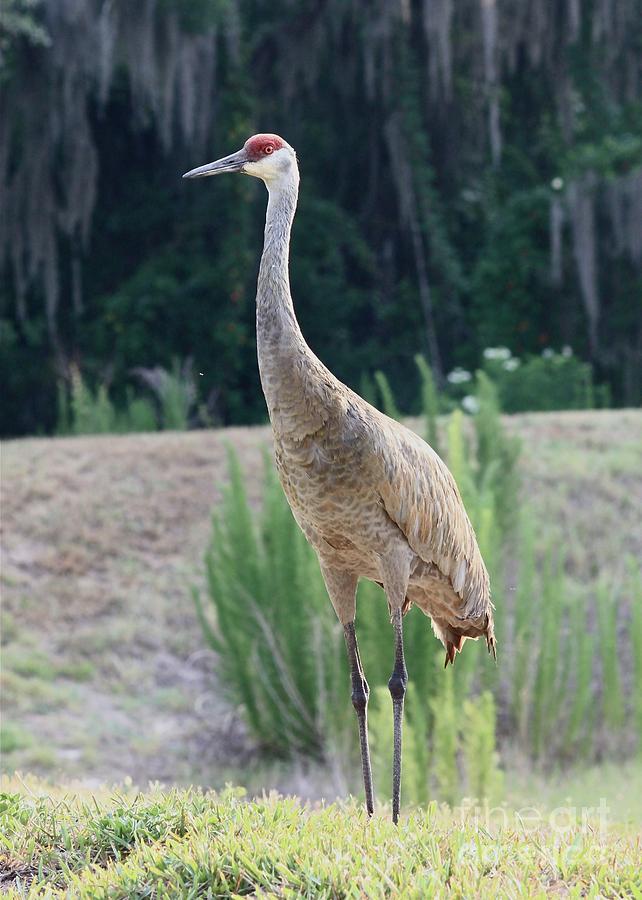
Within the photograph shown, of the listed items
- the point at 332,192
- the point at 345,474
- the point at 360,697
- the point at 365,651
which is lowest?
the point at 365,651

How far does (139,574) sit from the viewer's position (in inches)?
345

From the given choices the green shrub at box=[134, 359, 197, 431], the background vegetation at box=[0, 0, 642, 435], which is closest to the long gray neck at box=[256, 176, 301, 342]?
the green shrub at box=[134, 359, 197, 431]

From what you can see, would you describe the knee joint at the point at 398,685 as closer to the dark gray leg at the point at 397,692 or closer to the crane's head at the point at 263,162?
the dark gray leg at the point at 397,692

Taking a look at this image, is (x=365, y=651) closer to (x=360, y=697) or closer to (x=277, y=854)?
(x=360, y=697)

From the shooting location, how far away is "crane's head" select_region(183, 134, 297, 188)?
398 cm

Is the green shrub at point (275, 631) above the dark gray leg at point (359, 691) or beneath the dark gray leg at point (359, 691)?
beneath

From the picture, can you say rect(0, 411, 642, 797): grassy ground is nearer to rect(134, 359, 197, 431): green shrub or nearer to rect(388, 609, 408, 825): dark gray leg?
rect(134, 359, 197, 431): green shrub

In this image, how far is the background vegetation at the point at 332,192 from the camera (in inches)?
571

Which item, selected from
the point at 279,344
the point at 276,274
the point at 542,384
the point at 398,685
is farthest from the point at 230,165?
the point at 542,384

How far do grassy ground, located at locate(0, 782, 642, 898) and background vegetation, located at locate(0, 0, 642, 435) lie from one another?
11.0 metres

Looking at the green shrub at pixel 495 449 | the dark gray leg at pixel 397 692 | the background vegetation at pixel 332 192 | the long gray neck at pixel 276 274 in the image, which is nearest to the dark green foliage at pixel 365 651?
the green shrub at pixel 495 449

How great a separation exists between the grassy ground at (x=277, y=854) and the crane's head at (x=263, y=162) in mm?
1832

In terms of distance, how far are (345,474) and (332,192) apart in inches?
563

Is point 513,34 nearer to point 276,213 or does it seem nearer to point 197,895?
point 276,213
